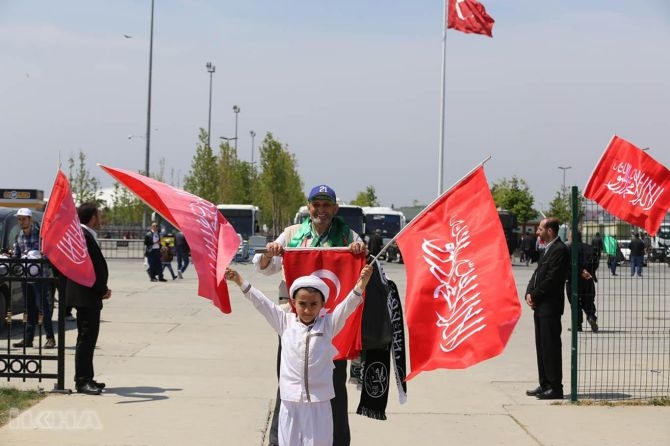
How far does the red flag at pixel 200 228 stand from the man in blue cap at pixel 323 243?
27 centimetres

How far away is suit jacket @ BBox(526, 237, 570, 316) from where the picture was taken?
9.16 m

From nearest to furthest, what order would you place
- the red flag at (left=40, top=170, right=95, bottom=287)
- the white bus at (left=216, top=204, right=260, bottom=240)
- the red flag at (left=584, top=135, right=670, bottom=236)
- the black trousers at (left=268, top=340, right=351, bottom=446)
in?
the black trousers at (left=268, top=340, right=351, bottom=446)
the red flag at (left=40, top=170, right=95, bottom=287)
the red flag at (left=584, top=135, right=670, bottom=236)
the white bus at (left=216, top=204, right=260, bottom=240)

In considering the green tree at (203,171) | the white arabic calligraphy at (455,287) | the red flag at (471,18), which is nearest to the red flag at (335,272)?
the white arabic calligraphy at (455,287)

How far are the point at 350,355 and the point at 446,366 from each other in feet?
2.33

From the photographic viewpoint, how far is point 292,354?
5410 millimetres

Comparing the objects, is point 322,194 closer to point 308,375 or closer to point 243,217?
point 308,375

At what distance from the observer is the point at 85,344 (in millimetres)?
8836

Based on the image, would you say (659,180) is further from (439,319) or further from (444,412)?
(439,319)

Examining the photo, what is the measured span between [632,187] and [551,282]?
119cm

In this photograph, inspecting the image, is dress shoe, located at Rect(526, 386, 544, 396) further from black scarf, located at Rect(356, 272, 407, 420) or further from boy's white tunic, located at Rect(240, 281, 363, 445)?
boy's white tunic, located at Rect(240, 281, 363, 445)

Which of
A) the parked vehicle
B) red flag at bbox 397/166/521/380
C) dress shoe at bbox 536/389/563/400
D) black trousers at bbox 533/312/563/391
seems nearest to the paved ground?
dress shoe at bbox 536/389/563/400

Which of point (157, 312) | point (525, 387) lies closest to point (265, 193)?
point (157, 312)

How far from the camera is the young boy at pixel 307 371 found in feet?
17.4

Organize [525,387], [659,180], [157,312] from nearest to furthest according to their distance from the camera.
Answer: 1. [659,180]
2. [525,387]
3. [157,312]
